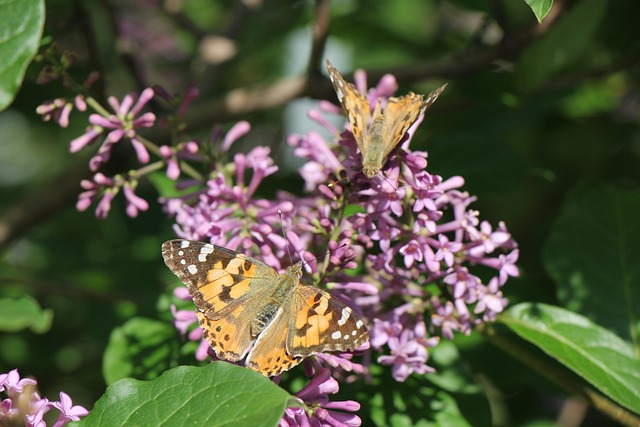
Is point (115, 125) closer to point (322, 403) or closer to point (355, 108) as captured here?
point (355, 108)

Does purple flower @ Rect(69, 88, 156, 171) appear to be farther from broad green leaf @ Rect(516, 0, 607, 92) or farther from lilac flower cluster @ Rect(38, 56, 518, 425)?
broad green leaf @ Rect(516, 0, 607, 92)

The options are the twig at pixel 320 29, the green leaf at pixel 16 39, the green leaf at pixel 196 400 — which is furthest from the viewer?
the twig at pixel 320 29

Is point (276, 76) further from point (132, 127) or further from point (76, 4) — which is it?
point (132, 127)

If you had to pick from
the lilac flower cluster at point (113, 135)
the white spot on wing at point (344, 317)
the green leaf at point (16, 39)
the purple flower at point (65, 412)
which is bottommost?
the purple flower at point (65, 412)

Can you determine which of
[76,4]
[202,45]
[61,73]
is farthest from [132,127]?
[202,45]

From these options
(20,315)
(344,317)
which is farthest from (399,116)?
(20,315)

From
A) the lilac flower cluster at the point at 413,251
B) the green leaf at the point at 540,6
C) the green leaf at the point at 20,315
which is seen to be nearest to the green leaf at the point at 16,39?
the lilac flower cluster at the point at 413,251

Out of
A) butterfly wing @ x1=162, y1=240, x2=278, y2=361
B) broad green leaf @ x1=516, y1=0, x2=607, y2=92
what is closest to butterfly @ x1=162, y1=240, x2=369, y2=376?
butterfly wing @ x1=162, y1=240, x2=278, y2=361

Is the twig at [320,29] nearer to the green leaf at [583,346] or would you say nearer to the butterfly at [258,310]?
the butterfly at [258,310]
